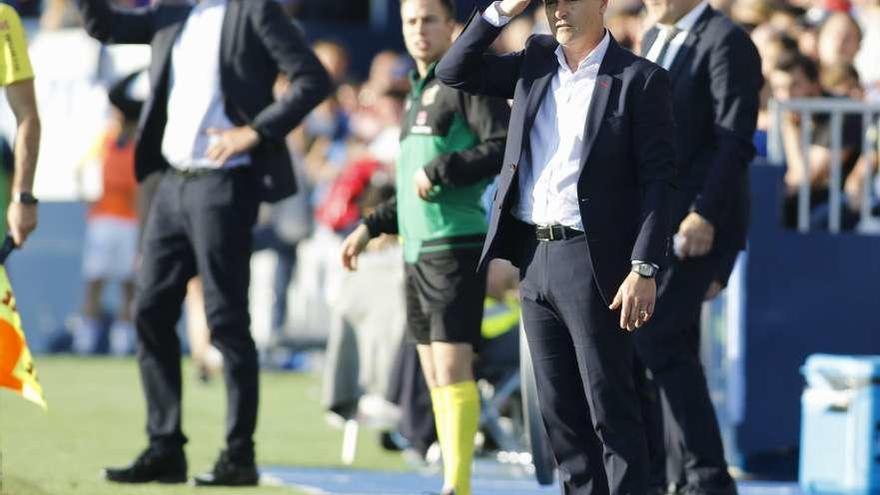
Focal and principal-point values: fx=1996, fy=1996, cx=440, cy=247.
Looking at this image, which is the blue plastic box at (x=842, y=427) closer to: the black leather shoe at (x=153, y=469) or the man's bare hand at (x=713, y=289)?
the man's bare hand at (x=713, y=289)

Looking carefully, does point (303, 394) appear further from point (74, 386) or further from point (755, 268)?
point (755, 268)

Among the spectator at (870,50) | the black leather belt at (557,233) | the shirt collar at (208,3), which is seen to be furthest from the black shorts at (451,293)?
the spectator at (870,50)

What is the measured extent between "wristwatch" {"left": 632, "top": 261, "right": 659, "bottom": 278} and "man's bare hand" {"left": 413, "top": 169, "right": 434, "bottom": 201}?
167 cm

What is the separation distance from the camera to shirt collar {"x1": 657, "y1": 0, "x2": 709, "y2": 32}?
27.1 ft

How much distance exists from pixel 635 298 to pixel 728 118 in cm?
202

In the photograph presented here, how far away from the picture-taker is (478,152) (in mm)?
7859

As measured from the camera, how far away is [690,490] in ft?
27.3

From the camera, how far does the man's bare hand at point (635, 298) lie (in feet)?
20.7

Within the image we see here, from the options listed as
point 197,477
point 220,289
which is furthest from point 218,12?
point 197,477

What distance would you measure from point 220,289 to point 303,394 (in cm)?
576

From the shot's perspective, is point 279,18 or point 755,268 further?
point 755,268

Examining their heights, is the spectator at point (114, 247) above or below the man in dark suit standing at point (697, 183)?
below

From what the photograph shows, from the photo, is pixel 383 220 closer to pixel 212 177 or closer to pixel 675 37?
pixel 212 177

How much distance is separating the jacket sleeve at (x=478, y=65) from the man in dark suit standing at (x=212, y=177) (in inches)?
83.2
